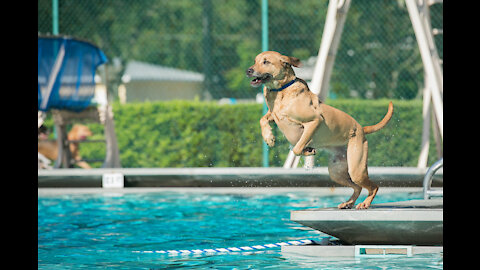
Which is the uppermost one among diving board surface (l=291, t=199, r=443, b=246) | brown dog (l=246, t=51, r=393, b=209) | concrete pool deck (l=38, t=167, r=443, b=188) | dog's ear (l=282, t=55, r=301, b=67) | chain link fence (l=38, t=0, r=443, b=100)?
chain link fence (l=38, t=0, r=443, b=100)

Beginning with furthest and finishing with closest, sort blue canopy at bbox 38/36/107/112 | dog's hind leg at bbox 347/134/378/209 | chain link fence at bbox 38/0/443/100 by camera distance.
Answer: chain link fence at bbox 38/0/443/100 → blue canopy at bbox 38/36/107/112 → dog's hind leg at bbox 347/134/378/209

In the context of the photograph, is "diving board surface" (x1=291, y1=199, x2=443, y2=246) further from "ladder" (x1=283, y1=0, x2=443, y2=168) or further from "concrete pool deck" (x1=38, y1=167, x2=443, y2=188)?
"ladder" (x1=283, y1=0, x2=443, y2=168)

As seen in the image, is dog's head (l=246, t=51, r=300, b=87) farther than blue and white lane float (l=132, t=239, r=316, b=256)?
No

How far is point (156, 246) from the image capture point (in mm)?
5570

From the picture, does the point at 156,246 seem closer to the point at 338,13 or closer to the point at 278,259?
the point at 278,259

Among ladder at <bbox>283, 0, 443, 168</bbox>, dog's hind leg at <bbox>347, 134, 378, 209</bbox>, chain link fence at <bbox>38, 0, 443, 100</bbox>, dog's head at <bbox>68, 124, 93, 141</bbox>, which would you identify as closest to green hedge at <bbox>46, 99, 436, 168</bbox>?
dog's head at <bbox>68, 124, 93, 141</bbox>

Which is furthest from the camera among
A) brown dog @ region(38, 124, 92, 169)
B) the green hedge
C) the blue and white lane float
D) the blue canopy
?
the green hedge

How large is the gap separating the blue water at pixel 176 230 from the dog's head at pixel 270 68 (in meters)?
1.22

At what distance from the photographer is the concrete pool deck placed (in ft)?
28.5

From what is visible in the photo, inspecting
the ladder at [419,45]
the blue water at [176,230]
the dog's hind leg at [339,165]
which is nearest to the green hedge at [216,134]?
the ladder at [419,45]

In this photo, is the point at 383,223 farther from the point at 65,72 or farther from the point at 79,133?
the point at 79,133

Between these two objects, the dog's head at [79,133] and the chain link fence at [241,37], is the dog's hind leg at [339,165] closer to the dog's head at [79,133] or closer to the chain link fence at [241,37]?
the dog's head at [79,133]

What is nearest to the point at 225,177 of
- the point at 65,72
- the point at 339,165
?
the point at 65,72

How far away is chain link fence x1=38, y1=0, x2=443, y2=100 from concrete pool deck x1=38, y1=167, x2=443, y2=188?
4.61 m
